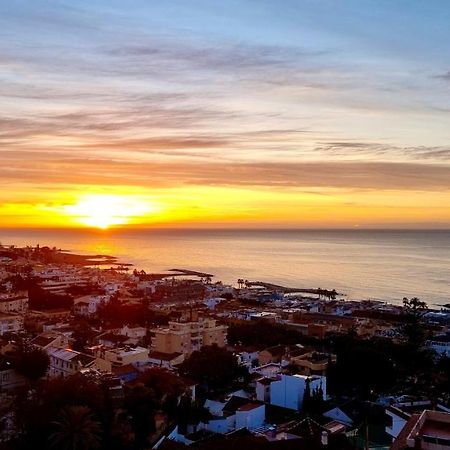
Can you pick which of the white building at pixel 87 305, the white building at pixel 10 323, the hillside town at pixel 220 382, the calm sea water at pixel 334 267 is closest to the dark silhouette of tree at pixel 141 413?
the hillside town at pixel 220 382

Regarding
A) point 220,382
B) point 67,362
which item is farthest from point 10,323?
point 220,382

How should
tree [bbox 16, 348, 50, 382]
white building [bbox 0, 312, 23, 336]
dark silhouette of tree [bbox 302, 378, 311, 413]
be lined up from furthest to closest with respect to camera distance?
white building [bbox 0, 312, 23, 336]
tree [bbox 16, 348, 50, 382]
dark silhouette of tree [bbox 302, 378, 311, 413]

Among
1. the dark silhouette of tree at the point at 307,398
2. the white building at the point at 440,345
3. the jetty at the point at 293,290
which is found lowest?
the jetty at the point at 293,290

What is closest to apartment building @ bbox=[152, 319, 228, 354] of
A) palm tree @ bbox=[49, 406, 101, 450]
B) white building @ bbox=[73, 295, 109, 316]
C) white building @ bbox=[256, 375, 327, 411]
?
white building @ bbox=[256, 375, 327, 411]

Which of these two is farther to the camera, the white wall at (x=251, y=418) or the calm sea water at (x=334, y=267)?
the calm sea water at (x=334, y=267)

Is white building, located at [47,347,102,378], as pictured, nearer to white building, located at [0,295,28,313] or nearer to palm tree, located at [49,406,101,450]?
palm tree, located at [49,406,101,450]

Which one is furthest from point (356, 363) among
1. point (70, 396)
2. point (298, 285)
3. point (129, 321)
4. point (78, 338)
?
point (298, 285)

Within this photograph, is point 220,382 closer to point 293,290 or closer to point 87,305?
point 87,305

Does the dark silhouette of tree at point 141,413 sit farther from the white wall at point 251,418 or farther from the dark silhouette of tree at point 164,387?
the white wall at point 251,418
